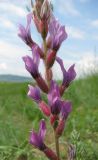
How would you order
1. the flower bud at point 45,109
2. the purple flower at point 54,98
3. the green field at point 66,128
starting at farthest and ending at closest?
the green field at point 66,128
the flower bud at point 45,109
the purple flower at point 54,98

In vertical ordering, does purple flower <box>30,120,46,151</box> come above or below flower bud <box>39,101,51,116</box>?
below

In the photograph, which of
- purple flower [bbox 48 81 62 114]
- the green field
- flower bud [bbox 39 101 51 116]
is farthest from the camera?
the green field

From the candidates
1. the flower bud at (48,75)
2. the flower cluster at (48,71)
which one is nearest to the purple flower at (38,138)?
the flower cluster at (48,71)

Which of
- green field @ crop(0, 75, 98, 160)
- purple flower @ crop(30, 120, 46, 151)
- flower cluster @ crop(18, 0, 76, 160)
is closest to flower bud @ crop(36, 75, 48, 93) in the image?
flower cluster @ crop(18, 0, 76, 160)

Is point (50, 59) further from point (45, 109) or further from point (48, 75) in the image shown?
point (45, 109)

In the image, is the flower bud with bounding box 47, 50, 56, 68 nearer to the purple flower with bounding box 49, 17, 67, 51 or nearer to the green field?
the purple flower with bounding box 49, 17, 67, 51

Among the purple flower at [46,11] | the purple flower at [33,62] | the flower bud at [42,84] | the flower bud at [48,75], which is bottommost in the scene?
the flower bud at [42,84]

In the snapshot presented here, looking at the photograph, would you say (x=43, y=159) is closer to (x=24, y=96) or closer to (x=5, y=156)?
(x=5, y=156)

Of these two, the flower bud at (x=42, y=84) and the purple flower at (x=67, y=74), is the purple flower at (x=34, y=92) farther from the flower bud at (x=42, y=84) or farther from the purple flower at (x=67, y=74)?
the purple flower at (x=67, y=74)

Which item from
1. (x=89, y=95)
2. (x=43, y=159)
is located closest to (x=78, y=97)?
(x=89, y=95)
